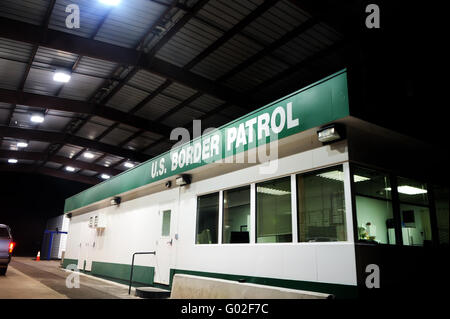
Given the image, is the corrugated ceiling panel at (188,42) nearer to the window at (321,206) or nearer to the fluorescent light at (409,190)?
the window at (321,206)

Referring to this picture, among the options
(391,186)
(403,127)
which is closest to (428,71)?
(403,127)

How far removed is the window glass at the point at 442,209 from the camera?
23.9 feet

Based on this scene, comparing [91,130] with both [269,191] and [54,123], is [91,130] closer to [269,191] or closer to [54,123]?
[54,123]

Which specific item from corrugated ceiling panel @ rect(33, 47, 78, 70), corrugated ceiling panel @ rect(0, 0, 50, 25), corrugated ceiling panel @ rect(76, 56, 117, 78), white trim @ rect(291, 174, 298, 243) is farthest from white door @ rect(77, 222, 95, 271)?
white trim @ rect(291, 174, 298, 243)

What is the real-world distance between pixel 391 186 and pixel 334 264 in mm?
2108

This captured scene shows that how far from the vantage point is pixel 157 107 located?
14.6 metres

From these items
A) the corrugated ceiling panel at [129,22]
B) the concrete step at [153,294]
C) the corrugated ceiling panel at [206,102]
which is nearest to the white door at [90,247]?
the corrugated ceiling panel at [206,102]

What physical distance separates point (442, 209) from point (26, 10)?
11720 millimetres

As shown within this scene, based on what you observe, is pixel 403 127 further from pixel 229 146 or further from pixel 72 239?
pixel 72 239

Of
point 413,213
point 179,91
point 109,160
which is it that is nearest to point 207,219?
point 413,213

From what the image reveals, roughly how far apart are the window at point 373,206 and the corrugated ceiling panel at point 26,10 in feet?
29.6

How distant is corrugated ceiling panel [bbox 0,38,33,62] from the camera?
1059cm

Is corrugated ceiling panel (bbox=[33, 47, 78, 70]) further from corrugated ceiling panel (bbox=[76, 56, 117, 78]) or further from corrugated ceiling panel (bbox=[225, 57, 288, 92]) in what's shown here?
corrugated ceiling panel (bbox=[225, 57, 288, 92])

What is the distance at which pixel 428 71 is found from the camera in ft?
25.1
